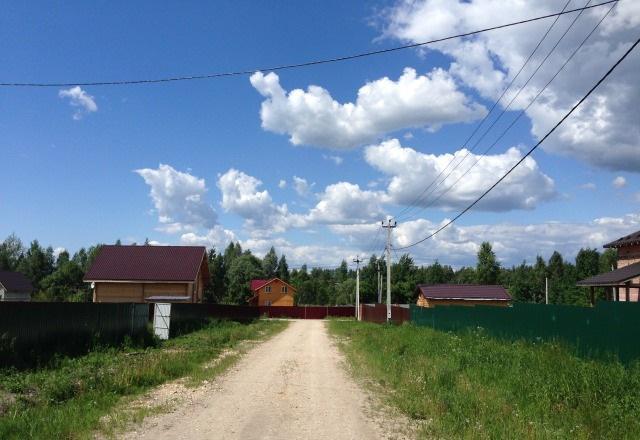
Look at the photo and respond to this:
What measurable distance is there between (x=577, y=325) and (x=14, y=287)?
5294 cm

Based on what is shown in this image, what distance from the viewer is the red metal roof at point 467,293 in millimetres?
54438

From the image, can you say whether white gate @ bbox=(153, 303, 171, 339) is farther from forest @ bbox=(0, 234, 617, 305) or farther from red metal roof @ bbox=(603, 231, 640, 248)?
forest @ bbox=(0, 234, 617, 305)

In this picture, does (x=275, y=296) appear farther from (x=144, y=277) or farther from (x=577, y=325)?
(x=577, y=325)

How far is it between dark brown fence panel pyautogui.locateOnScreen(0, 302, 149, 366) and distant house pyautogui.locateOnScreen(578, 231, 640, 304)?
60.1ft

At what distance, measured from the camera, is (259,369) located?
14773mm

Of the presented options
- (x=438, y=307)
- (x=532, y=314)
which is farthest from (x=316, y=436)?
(x=438, y=307)

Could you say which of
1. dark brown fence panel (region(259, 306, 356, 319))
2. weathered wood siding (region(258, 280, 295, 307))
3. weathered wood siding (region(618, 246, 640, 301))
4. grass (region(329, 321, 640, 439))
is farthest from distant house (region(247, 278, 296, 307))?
grass (region(329, 321, 640, 439))

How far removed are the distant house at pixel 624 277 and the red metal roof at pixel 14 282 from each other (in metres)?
47.5

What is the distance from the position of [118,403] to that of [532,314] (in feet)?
37.0

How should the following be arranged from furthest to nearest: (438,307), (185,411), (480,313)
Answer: (438,307) → (480,313) → (185,411)

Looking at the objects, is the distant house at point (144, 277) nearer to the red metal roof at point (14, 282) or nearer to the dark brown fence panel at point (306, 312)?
the red metal roof at point (14, 282)

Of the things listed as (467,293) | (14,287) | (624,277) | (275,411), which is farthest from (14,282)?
(275,411)

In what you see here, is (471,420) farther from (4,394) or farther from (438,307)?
(438,307)

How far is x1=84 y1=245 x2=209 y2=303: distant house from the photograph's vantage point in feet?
131
